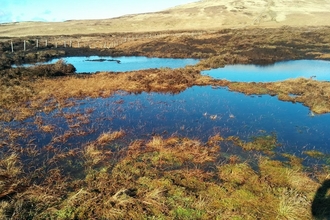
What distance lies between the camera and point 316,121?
54.8 feet

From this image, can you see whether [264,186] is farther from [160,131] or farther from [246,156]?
[160,131]

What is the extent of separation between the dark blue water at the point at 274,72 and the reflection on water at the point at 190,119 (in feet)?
25.2

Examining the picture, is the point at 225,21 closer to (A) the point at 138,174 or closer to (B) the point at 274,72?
(B) the point at 274,72

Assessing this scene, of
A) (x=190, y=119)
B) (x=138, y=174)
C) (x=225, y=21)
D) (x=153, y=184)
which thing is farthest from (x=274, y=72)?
(x=225, y=21)

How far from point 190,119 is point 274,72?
20.1m

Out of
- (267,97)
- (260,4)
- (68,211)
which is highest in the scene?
(260,4)

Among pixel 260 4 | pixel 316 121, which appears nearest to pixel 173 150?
pixel 316 121

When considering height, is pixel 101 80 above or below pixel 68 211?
above

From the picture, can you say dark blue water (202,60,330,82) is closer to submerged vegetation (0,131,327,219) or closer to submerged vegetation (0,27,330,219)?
submerged vegetation (0,27,330,219)

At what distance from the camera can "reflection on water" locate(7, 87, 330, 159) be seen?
14.2m

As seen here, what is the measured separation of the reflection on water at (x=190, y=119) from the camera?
14188 millimetres

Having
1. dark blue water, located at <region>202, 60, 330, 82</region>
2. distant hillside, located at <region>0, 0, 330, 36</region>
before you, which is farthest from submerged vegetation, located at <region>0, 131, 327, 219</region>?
distant hillside, located at <region>0, 0, 330, 36</region>

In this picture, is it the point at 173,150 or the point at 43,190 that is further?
the point at 173,150

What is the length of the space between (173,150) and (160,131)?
9.02ft
